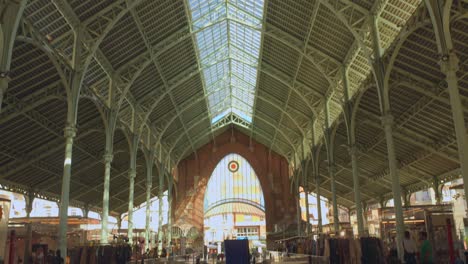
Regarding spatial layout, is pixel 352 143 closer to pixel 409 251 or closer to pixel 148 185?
pixel 409 251

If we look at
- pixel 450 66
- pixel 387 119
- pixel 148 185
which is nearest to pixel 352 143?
pixel 387 119

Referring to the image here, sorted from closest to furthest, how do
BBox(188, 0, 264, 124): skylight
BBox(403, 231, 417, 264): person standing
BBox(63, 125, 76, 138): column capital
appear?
BBox(403, 231, 417, 264): person standing, BBox(63, 125, 76, 138): column capital, BBox(188, 0, 264, 124): skylight

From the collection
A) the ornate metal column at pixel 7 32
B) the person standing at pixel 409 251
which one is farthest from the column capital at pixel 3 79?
the person standing at pixel 409 251

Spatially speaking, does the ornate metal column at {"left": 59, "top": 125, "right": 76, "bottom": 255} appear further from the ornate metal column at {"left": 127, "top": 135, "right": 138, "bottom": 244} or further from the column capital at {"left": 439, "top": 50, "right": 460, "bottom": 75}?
the column capital at {"left": 439, "top": 50, "right": 460, "bottom": 75}

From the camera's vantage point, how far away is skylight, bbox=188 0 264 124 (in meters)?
31.1

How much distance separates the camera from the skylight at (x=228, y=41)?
31109mm

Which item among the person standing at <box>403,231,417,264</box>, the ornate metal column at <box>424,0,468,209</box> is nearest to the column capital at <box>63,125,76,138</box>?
the person standing at <box>403,231,417,264</box>

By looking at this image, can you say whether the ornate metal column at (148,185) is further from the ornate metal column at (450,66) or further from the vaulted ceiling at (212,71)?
the ornate metal column at (450,66)

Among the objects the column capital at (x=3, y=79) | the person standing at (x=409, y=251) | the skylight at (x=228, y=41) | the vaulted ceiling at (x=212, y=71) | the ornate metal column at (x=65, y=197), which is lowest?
the person standing at (x=409, y=251)

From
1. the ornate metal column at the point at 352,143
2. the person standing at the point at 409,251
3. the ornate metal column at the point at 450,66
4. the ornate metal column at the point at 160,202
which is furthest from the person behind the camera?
the ornate metal column at the point at 160,202

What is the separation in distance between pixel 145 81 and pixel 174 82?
365cm

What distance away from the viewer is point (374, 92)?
28.9m

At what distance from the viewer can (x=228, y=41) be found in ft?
127

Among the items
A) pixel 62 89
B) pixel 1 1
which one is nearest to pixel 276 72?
pixel 62 89
